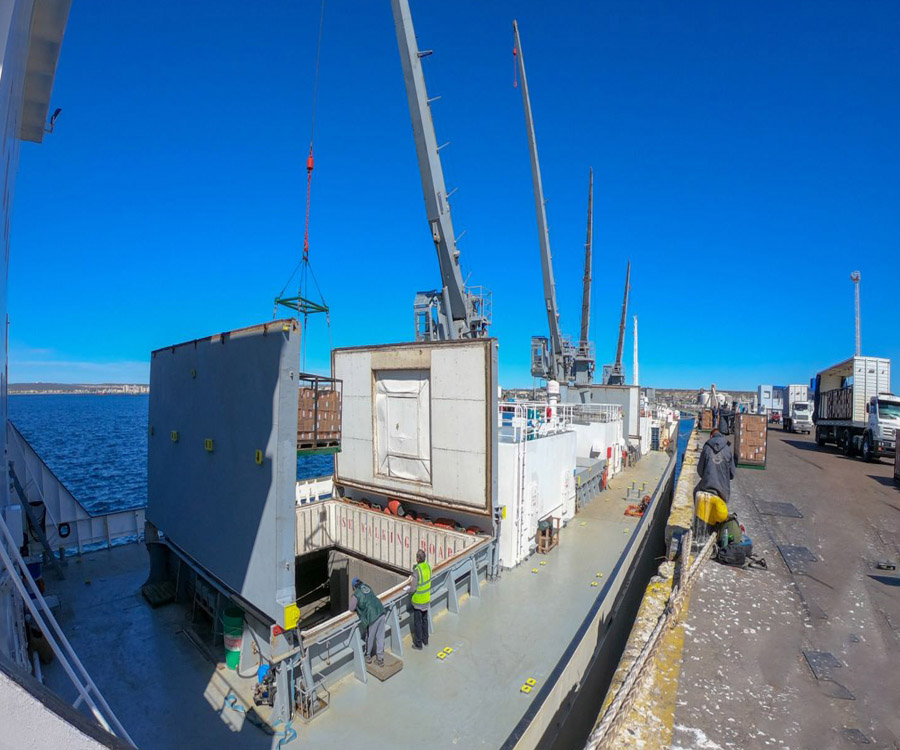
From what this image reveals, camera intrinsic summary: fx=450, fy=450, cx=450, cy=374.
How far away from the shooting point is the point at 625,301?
7156cm

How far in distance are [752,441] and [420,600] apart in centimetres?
1358

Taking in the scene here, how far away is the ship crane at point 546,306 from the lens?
3206cm

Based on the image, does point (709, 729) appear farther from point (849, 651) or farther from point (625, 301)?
point (625, 301)

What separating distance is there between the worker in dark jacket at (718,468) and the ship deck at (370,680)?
3510 millimetres

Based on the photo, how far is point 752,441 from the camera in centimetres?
1538

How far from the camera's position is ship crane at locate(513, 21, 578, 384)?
32.1m

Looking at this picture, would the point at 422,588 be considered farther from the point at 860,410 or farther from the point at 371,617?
the point at 860,410

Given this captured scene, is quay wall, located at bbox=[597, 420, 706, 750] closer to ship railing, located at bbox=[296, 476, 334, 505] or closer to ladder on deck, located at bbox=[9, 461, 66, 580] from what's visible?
ship railing, located at bbox=[296, 476, 334, 505]

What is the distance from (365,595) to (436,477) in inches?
146

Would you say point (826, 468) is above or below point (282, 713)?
above

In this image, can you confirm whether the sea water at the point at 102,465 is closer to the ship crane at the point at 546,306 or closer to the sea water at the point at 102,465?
the sea water at the point at 102,465

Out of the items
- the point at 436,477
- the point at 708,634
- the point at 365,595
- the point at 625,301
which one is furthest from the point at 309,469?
the point at 625,301

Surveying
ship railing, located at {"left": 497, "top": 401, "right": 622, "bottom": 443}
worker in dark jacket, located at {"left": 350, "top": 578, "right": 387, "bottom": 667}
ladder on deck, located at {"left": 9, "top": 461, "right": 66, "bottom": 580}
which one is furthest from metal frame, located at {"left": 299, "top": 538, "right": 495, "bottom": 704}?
ladder on deck, located at {"left": 9, "top": 461, "right": 66, "bottom": 580}

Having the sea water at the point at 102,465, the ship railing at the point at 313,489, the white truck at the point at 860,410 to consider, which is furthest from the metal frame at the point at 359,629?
the white truck at the point at 860,410
